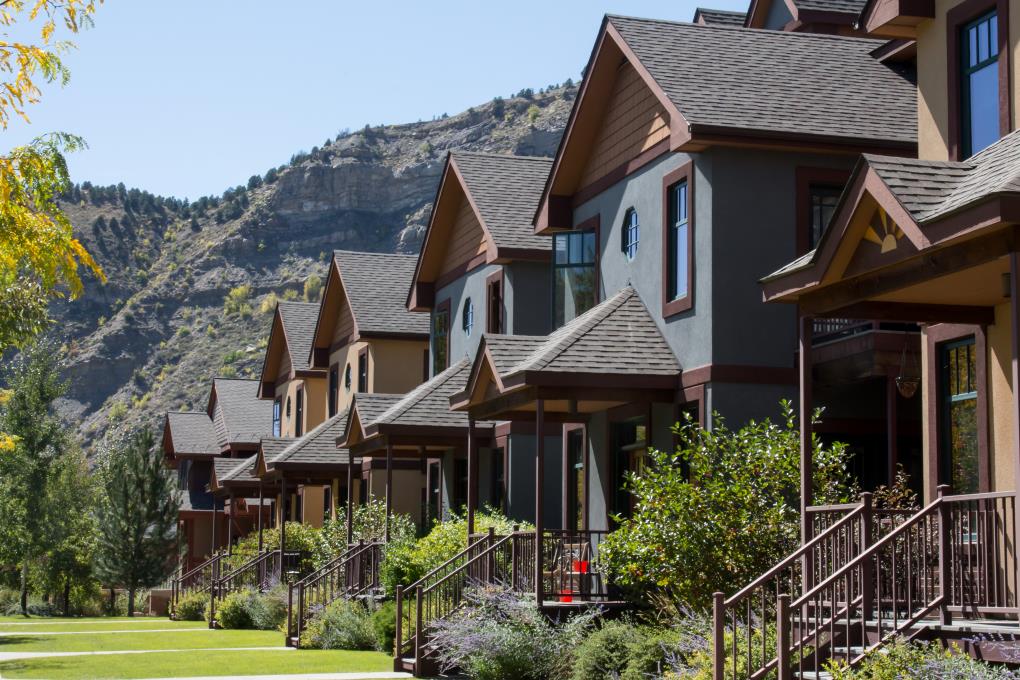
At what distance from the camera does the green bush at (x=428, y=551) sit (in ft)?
82.9

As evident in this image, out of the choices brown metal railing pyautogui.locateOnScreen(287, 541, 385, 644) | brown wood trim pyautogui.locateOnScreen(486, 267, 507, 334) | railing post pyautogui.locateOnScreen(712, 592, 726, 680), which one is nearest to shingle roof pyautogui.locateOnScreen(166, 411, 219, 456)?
brown metal railing pyautogui.locateOnScreen(287, 541, 385, 644)

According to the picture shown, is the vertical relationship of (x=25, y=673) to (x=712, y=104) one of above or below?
below

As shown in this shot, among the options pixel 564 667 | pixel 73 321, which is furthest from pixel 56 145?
pixel 73 321

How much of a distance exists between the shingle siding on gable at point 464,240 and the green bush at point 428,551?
21.9 feet

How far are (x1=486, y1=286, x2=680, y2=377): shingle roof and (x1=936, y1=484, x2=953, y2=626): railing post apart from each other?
8.34 meters

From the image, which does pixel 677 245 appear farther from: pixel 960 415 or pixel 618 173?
pixel 960 415

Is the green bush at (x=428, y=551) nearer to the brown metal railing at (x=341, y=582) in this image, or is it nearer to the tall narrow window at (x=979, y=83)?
the brown metal railing at (x=341, y=582)

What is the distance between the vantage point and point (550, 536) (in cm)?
2088

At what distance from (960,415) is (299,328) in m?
34.9

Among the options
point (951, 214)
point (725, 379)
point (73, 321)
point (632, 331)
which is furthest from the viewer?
point (73, 321)

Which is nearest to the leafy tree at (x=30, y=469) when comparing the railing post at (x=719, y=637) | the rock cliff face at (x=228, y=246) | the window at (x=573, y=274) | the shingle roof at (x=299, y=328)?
the shingle roof at (x=299, y=328)

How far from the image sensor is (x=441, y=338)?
1347 inches

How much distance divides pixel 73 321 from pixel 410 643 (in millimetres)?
120894

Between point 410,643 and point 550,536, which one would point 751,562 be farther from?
point 410,643
